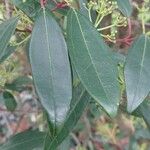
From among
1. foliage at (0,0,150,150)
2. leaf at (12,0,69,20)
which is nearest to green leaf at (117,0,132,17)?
foliage at (0,0,150,150)

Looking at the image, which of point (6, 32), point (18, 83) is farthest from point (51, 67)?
point (18, 83)

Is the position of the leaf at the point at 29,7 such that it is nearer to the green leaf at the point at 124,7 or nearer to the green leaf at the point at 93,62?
the green leaf at the point at 93,62

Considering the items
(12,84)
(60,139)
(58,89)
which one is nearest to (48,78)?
(58,89)

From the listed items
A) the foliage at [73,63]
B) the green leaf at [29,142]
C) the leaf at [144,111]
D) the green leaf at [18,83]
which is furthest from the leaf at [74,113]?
the green leaf at [18,83]

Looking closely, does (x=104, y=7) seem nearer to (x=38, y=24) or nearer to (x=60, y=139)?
(x=38, y=24)

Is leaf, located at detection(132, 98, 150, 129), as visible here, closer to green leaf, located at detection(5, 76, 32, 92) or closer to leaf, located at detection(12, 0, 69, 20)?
leaf, located at detection(12, 0, 69, 20)

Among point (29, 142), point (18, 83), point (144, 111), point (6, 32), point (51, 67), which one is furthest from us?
point (18, 83)

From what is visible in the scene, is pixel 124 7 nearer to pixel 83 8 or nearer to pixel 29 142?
pixel 83 8
